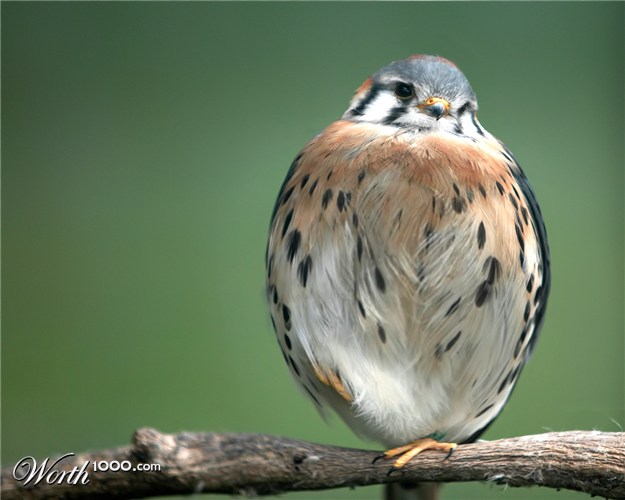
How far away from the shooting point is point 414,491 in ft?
5.75

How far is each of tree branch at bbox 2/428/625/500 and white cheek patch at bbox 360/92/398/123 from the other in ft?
2.16

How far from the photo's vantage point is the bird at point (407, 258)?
142cm

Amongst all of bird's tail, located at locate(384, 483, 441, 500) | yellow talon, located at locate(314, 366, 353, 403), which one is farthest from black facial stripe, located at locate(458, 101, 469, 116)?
bird's tail, located at locate(384, 483, 441, 500)

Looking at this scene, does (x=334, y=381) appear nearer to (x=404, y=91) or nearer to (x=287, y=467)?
(x=287, y=467)

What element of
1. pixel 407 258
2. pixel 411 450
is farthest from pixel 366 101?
pixel 411 450

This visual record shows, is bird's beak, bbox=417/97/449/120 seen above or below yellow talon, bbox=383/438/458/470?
above

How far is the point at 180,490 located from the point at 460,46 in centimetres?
130

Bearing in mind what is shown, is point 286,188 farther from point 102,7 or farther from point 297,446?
point 102,7

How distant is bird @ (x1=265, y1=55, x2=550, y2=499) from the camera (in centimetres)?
142

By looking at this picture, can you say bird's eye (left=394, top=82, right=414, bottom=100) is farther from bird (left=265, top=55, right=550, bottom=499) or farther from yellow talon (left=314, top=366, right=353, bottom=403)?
yellow talon (left=314, top=366, right=353, bottom=403)

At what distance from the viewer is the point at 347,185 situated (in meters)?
1.44

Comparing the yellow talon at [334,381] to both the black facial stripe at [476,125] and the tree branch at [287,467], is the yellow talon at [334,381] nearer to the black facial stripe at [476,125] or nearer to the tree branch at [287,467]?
the tree branch at [287,467]

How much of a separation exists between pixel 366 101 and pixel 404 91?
103 mm

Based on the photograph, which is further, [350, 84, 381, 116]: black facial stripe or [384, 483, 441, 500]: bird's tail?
[384, 483, 441, 500]: bird's tail
